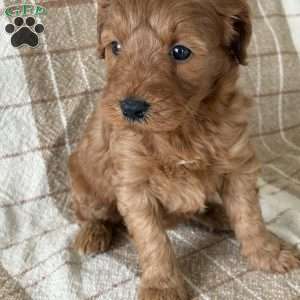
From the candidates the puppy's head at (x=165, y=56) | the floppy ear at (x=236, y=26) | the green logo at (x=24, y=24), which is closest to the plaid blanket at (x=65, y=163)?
the green logo at (x=24, y=24)

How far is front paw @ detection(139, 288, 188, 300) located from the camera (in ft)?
7.58

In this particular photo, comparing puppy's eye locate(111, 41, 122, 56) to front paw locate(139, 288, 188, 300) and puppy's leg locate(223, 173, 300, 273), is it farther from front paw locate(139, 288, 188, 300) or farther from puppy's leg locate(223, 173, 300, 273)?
front paw locate(139, 288, 188, 300)

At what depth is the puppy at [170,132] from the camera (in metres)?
2.03

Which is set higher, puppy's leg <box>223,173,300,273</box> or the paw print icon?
the paw print icon

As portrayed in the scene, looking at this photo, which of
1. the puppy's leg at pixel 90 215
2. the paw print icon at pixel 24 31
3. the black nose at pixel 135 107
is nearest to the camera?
the black nose at pixel 135 107

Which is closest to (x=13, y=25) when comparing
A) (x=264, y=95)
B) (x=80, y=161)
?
Result: (x=80, y=161)

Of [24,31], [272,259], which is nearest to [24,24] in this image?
[24,31]

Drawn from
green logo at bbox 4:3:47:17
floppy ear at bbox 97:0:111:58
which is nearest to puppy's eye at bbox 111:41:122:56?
floppy ear at bbox 97:0:111:58

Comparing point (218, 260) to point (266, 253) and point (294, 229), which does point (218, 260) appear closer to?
point (266, 253)

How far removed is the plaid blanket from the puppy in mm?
148

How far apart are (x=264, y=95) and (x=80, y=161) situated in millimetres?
1679

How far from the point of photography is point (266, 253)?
2510 millimetres

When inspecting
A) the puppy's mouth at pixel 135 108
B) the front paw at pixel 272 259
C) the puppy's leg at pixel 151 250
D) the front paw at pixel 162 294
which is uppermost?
the puppy's mouth at pixel 135 108

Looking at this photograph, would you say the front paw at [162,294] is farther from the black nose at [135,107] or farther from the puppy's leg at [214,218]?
the black nose at [135,107]
